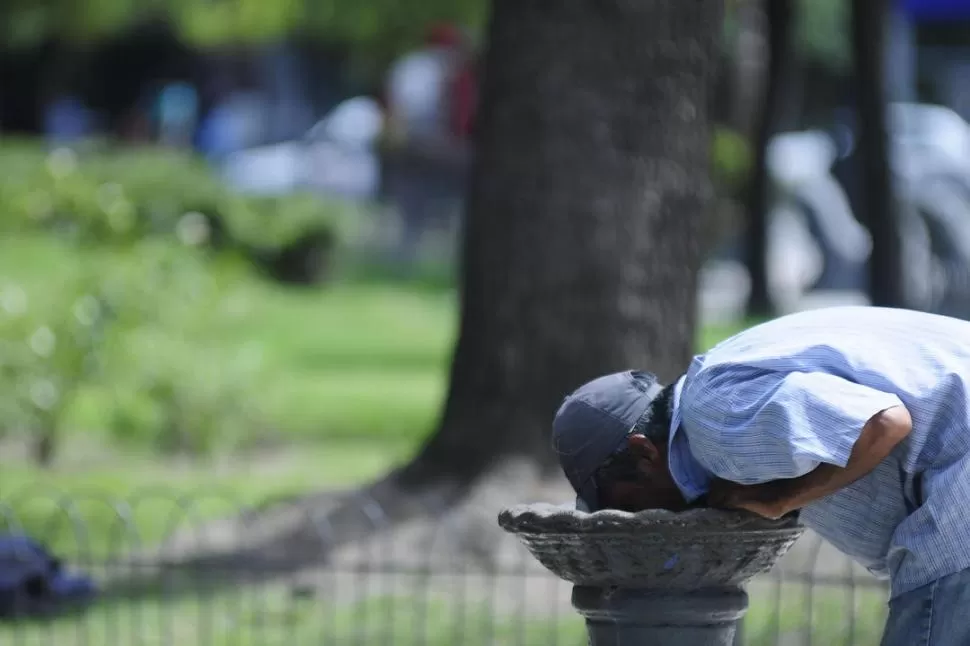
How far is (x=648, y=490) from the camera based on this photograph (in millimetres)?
3430

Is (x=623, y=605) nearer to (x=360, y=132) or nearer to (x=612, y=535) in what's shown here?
(x=612, y=535)

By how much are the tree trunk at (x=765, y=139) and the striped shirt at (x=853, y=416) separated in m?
12.0

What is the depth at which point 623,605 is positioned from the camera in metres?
3.50

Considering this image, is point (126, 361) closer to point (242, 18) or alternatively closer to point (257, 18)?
point (257, 18)

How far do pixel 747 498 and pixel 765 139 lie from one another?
12.9m

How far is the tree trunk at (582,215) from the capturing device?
7.03 m

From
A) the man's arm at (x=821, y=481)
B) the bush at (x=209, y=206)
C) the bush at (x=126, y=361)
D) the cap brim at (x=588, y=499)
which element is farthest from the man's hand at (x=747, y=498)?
the bush at (x=209, y=206)

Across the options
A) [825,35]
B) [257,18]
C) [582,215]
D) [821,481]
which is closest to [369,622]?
[582,215]

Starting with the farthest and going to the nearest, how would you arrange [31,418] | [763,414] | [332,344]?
[332,344], [31,418], [763,414]

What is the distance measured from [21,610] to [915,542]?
4.25 m

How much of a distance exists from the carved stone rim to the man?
5 cm

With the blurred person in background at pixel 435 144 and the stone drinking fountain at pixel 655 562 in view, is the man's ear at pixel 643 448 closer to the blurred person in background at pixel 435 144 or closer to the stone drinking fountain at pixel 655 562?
the stone drinking fountain at pixel 655 562

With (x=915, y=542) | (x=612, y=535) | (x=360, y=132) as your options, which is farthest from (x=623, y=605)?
(x=360, y=132)

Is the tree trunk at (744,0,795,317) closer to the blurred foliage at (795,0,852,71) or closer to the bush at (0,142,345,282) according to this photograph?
the bush at (0,142,345,282)
